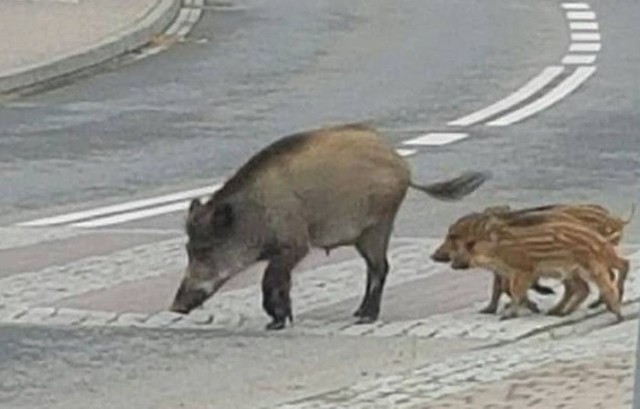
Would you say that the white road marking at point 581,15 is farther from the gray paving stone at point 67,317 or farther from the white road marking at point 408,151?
the gray paving stone at point 67,317

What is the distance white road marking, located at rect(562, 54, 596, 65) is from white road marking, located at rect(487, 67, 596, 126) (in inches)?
19.6

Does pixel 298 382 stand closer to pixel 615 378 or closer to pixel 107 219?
pixel 615 378

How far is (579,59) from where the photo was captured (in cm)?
2353

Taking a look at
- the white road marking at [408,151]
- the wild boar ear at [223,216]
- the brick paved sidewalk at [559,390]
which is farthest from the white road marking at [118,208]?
the brick paved sidewalk at [559,390]

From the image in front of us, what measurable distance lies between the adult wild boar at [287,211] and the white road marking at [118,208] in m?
3.26

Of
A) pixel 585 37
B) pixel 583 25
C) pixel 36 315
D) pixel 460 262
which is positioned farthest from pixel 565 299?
pixel 583 25

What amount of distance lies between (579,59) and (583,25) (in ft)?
11.8

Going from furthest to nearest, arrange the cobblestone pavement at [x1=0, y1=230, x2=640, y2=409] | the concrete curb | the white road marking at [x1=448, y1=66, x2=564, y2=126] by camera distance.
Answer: the concrete curb, the white road marking at [x1=448, y1=66, x2=564, y2=126], the cobblestone pavement at [x1=0, y1=230, x2=640, y2=409]

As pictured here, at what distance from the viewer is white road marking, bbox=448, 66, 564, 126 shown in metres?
18.8

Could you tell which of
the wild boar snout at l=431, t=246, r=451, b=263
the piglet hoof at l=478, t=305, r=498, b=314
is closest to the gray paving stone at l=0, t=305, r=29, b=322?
the wild boar snout at l=431, t=246, r=451, b=263

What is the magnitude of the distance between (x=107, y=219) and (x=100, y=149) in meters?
3.25

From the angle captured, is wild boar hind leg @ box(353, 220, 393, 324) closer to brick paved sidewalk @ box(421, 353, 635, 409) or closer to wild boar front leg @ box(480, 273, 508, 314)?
wild boar front leg @ box(480, 273, 508, 314)

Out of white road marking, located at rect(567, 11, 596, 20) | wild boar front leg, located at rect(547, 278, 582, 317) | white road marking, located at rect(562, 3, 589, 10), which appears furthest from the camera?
white road marking, located at rect(562, 3, 589, 10)

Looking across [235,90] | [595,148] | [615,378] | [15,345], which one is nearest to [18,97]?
[235,90]
